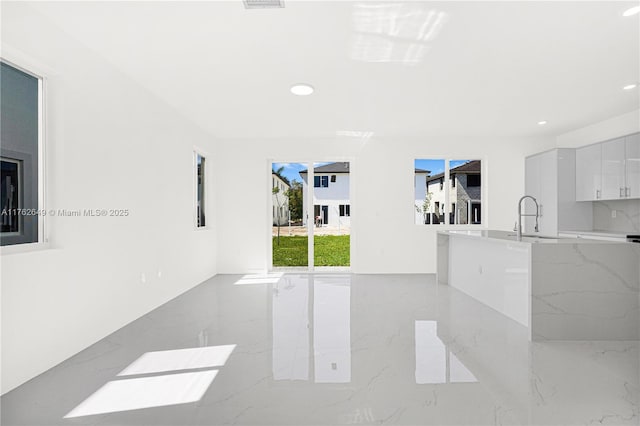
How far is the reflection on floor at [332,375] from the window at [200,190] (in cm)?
243

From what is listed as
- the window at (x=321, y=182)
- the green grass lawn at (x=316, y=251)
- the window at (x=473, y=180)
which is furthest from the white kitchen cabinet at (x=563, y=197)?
the window at (x=321, y=182)

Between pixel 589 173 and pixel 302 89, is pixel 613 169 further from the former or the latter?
pixel 302 89

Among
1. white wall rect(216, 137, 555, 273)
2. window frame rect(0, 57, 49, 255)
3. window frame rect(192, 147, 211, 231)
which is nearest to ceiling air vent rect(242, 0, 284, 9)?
window frame rect(0, 57, 49, 255)

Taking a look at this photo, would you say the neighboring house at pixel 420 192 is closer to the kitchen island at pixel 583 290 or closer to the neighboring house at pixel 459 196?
the neighboring house at pixel 459 196

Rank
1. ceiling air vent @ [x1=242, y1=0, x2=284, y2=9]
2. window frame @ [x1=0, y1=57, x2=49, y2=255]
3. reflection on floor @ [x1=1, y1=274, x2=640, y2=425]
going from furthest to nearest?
window frame @ [x1=0, y1=57, x2=49, y2=255], ceiling air vent @ [x1=242, y1=0, x2=284, y2=9], reflection on floor @ [x1=1, y1=274, x2=640, y2=425]

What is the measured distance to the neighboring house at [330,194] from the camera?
263 inches

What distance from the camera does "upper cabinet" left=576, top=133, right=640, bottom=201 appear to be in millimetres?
4484

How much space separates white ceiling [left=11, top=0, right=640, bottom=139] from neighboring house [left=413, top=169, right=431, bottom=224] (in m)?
1.66

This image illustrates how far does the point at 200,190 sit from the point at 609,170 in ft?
20.2

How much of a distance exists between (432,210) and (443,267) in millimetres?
1467

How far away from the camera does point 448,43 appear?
2.90 meters

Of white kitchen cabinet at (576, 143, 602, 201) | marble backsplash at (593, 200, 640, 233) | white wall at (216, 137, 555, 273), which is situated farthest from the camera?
white wall at (216, 137, 555, 273)

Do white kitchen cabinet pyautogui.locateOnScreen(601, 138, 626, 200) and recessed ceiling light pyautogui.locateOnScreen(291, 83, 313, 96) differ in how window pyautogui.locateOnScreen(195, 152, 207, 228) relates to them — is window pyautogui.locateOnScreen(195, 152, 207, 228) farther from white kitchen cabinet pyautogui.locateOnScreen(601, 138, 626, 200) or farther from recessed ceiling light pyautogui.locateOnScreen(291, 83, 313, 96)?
white kitchen cabinet pyautogui.locateOnScreen(601, 138, 626, 200)

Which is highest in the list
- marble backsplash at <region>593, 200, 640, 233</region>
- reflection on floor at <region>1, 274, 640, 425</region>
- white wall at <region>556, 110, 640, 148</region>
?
white wall at <region>556, 110, 640, 148</region>
